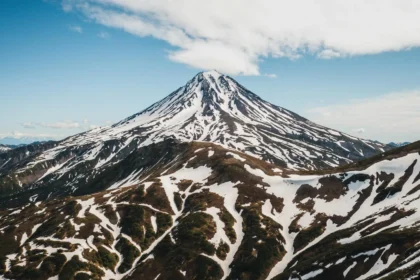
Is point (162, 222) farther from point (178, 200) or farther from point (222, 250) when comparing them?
point (222, 250)

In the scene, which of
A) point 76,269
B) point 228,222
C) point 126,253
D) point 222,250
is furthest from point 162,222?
point 76,269

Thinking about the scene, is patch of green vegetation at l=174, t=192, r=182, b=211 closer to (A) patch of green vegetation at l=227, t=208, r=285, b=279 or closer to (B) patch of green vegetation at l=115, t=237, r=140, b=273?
(B) patch of green vegetation at l=115, t=237, r=140, b=273

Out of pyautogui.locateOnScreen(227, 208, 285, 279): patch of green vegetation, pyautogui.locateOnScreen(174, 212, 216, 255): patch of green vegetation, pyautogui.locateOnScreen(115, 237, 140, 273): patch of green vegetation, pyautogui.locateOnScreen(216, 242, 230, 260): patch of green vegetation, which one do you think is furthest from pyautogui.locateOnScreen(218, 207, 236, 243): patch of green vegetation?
pyautogui.locateOnScreen(115, 237, 140, 273): patch of green vegetation

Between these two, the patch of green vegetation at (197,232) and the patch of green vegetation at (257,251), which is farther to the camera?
the patch of green vegetation at (197,232)

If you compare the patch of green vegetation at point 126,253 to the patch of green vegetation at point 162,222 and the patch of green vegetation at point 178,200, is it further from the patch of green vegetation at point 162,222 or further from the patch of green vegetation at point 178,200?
the patch of green vegetation at point 178,200

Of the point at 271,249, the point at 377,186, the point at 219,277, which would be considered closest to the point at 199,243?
the point at 219,277

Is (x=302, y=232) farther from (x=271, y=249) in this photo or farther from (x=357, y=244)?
(x=357, y=244)

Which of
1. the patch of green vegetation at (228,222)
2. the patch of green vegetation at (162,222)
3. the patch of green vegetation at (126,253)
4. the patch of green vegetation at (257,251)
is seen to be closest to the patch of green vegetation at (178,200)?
the patch of green vegetation at (162,222)

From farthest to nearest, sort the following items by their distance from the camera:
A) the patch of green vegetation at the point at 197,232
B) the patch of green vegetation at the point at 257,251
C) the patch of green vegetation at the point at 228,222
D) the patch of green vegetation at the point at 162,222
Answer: the patch of green vegetation at the point at 162,222 < the patch of green vegetation at the point at 228,222 < the patch of green vegetation at the point at 197,232 < the patch of green vegetation at the point at 257,251

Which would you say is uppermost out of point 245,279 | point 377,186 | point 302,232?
point 377,186
